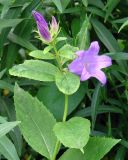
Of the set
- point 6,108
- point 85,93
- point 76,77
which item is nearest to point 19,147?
point 6,108

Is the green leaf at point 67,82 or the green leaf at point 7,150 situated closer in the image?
the green leaf at point 67,82

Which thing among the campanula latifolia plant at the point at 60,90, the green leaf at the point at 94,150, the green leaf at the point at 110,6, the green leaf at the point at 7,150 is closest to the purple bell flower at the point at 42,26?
the campanula latifolia plant at the point at 60,90

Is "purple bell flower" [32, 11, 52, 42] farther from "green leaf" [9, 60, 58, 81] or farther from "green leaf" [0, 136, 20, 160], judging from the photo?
"green leaf" [0, 136, 20, 160]

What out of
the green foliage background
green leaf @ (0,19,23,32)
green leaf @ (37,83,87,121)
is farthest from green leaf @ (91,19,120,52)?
green leaf @ (0,19,23,32)

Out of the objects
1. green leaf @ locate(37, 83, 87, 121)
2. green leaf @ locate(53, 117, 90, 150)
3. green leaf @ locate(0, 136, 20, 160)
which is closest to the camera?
green leaf @ locate(53, 117, 90, 150)

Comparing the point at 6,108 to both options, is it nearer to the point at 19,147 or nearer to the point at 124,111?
the point at 19,147

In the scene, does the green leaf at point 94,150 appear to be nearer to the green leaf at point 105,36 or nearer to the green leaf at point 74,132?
the green leaf at point 74,132
